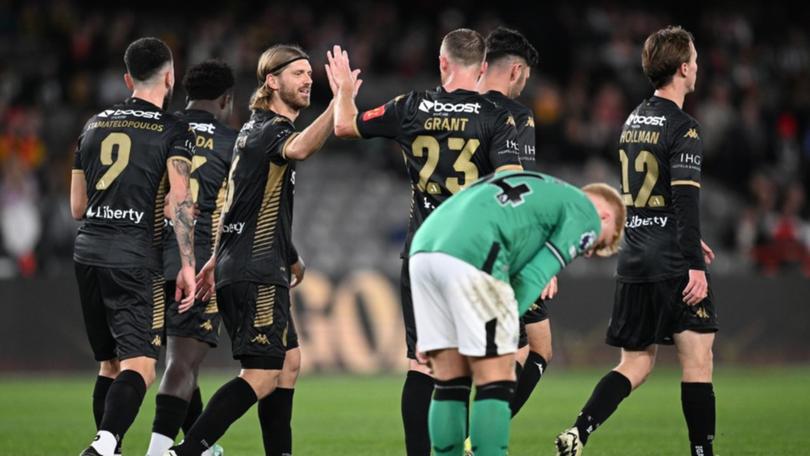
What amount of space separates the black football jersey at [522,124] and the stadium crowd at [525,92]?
450 inches

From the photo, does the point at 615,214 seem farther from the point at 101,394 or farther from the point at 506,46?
the point at 101,394

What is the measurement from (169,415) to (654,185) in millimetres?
3441

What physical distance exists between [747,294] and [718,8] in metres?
9.63

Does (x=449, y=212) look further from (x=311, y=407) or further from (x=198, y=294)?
(x=311, y=407)

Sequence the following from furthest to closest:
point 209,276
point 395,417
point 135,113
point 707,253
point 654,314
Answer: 1. point 395,417
2. point 707,253
3. point 654,314
4. point 209,276
5. point 135,113

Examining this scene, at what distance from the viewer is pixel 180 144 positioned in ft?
26.5

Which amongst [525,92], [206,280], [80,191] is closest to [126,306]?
[206,280]

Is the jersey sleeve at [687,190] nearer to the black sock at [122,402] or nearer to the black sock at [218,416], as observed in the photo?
the black sock at [218,416]

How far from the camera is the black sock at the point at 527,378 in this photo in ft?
29.4

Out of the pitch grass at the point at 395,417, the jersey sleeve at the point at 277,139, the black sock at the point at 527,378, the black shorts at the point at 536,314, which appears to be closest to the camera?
the jersey sleeve at the point at 277,139

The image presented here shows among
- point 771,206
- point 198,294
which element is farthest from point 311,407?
point 771,206

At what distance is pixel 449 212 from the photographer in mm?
6504

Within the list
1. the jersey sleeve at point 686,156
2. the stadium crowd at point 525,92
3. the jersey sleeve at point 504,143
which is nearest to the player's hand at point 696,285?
the jersey sleeve at point 686,156

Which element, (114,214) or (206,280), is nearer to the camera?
(114,214)
